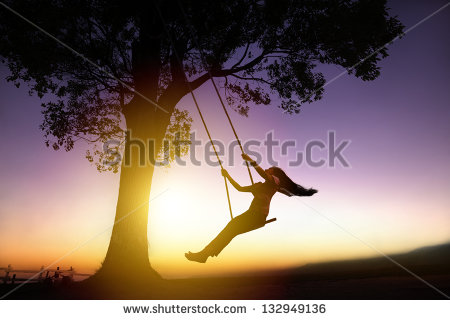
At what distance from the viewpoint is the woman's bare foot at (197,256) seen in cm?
468

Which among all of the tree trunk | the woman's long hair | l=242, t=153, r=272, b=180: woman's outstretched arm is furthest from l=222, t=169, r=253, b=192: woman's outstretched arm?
the tree trunk

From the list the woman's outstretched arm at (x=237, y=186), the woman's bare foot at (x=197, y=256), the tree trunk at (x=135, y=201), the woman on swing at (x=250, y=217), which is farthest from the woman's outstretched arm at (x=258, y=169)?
the tree trunk at (x=135, y=201)

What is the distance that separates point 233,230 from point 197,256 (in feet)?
2.19

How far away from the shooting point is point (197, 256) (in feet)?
15.5

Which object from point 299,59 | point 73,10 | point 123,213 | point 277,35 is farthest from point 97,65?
point 299,59

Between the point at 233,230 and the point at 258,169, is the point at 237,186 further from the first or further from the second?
the point at 233,230

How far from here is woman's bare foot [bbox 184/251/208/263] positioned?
4.68 m

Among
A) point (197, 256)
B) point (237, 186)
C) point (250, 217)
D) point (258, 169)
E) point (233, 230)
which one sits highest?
point (258, 169)

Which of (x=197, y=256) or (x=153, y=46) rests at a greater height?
(x=153, y=46)

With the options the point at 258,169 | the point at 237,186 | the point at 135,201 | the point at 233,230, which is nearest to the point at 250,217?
the point at 233,230

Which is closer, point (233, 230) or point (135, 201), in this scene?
point (233, 230)

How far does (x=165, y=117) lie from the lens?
23.8ft

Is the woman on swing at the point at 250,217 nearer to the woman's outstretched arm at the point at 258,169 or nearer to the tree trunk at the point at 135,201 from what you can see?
the woman's outstretched arm at the point at 258,169
